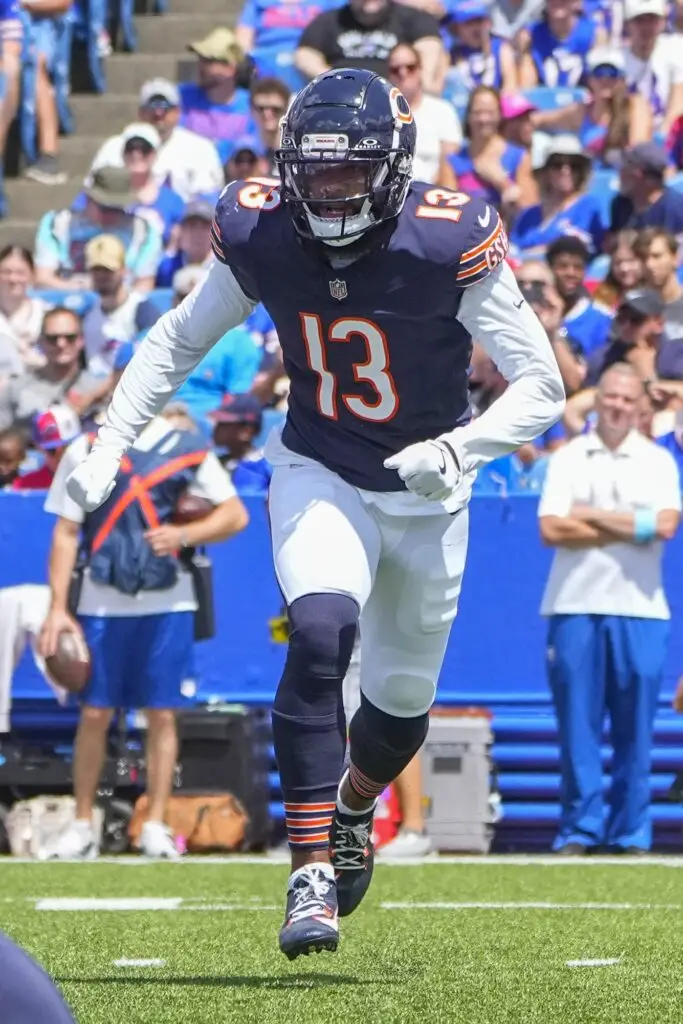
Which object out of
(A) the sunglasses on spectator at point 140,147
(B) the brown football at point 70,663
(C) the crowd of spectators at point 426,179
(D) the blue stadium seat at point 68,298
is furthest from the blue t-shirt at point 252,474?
(A) the sunglasses on spectator at point 140,147

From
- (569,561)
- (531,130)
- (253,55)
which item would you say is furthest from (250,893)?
(253,55)

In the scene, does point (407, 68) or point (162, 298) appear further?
point (407, 68)

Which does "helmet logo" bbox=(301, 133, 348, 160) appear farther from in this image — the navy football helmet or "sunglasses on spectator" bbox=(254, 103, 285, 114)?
"sunglasses on spectator" bbox=(254, 103, 285, 114)

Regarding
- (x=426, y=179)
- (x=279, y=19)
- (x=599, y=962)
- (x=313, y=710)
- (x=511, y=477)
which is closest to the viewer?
(x=313, y=710)

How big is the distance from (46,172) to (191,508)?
571 cm

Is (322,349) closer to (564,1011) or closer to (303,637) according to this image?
(303,637)

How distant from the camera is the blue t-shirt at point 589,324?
9375 millimetres

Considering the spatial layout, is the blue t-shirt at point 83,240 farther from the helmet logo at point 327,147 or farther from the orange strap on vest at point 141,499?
the helmet logo at point 327,147

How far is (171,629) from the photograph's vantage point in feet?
26.6

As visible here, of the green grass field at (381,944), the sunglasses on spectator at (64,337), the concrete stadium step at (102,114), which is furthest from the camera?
the concrete stadium step at (102,114)

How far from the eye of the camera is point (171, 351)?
4.92 metres

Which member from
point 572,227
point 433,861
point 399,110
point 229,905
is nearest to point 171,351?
point 399,110

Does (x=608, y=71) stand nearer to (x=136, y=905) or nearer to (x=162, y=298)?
(x=162, y=298)

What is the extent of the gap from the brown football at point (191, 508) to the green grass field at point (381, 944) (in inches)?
56.8
